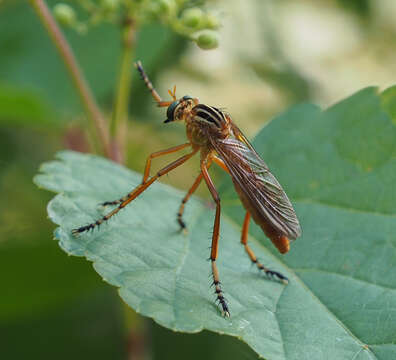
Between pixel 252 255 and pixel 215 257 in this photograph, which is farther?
pixel 252 255

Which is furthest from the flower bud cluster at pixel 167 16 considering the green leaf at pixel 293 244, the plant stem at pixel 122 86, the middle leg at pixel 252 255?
the middle leg at pixel 252 255

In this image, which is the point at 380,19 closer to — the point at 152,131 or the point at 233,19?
the point at 233,19

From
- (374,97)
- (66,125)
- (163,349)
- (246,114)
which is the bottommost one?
(163,349)

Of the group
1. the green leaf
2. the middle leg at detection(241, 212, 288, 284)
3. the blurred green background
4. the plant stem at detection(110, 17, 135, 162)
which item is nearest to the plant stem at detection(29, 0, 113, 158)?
the plant stem at detection(110, 17, 135, 162)

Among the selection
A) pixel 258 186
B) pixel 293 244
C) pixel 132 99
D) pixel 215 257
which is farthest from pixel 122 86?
pixel 132 99

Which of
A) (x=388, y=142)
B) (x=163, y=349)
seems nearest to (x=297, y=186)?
(x=388, y=142)

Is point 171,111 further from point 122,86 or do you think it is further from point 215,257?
point 215,257

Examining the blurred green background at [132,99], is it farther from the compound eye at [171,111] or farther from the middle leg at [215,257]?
the compound eye at [171,111]

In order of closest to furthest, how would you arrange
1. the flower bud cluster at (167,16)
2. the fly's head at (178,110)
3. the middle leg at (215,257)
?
1. the middle leg at (215,257)
2. the flower bud cluster at (167,16)
3. the fly's head at (178,110)
